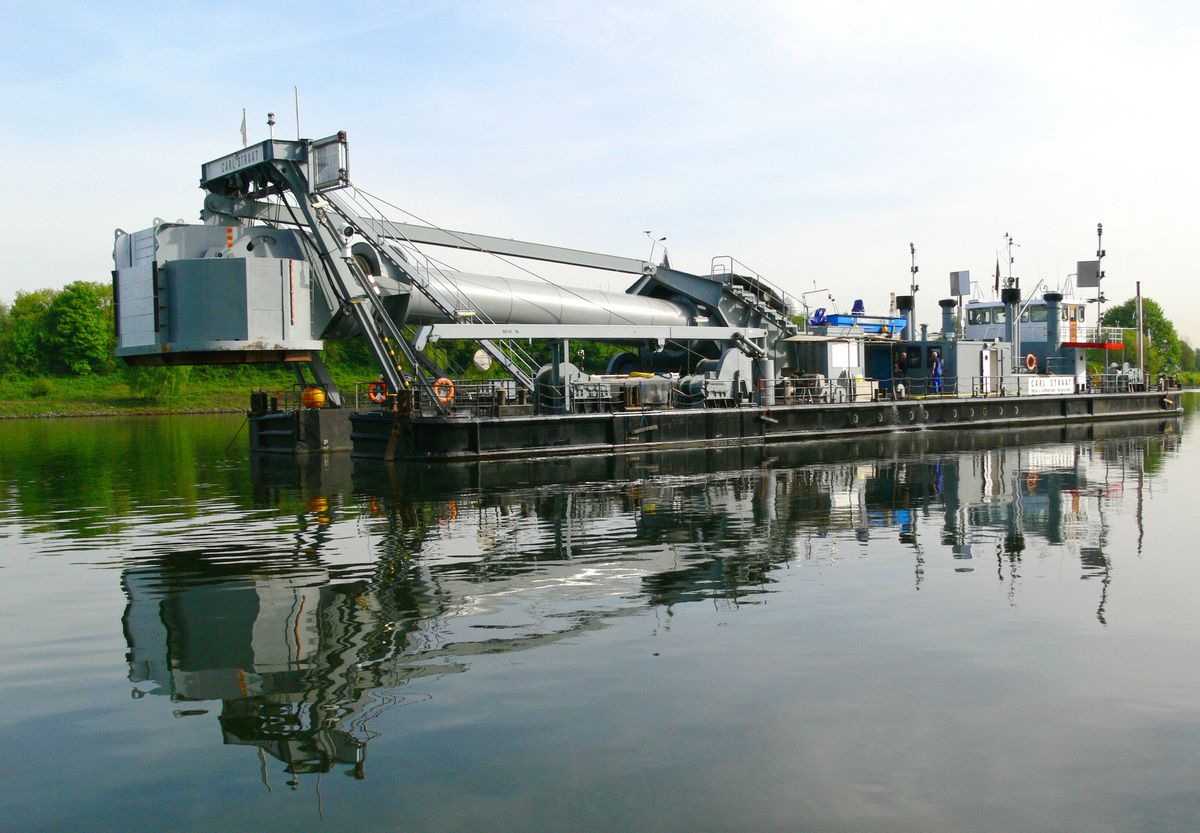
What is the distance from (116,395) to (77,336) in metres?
10.6

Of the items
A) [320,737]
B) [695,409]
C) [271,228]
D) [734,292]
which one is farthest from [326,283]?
[320,737]

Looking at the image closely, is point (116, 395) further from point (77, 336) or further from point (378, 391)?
point (378, 391)

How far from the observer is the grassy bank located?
66750 mm

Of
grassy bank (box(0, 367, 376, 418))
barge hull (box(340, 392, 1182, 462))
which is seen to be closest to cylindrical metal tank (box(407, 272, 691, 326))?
barge hull (box(340, 392, 1182, 462))

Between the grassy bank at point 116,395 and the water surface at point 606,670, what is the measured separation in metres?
55.5

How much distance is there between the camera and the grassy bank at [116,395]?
219ft

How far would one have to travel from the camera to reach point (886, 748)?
538 cm

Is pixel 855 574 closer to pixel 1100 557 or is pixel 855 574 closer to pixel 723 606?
pixel 723 606

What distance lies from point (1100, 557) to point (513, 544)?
698 cm

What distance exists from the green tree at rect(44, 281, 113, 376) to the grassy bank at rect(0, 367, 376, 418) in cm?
231

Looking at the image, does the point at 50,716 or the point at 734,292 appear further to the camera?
the point at 734,292

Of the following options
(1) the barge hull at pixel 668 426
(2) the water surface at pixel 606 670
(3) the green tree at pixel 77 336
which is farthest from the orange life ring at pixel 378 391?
(3) the green tree at pixel 77 336

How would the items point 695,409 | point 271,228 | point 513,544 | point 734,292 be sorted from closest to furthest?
point 513,544 < point 271,228 < point 695,409 < point 734,292

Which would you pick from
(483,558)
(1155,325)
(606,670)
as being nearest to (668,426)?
(483,558)
